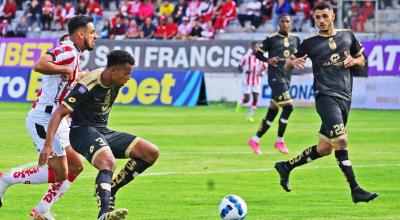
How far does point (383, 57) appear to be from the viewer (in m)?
35.0

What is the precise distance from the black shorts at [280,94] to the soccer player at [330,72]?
7.23m

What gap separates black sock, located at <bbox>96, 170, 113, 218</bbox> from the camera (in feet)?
34.2

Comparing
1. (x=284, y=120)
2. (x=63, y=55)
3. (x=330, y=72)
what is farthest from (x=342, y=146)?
(x=284, y=120)

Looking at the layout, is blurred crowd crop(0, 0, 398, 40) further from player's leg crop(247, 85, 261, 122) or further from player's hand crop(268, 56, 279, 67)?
player's hand crop(268, 56, 279, 67)

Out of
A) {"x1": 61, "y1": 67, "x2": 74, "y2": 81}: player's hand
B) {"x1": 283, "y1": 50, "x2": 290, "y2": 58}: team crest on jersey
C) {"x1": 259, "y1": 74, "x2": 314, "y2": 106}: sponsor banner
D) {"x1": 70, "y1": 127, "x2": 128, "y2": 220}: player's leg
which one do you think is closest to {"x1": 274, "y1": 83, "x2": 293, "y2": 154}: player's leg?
{"x1": 283, "y1": 50, "x2": 290, "y2": 58}: team crest on jersey

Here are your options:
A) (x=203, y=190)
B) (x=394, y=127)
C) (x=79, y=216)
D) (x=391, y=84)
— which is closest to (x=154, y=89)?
(x=391, y=84)

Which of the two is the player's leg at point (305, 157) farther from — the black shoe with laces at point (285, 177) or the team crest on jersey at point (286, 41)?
the team crest on jersey at point (286, 41)

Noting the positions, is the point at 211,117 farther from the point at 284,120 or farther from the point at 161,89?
the point at 284,120

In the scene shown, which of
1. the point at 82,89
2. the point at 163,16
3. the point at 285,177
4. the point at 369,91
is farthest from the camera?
the point at 163,16

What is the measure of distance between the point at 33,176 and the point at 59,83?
104 cm

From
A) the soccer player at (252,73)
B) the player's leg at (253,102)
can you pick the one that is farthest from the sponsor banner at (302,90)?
the player's leg at (253,102)

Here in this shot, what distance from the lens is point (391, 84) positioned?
33.9 meters

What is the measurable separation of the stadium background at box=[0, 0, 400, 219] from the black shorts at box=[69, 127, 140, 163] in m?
1.01

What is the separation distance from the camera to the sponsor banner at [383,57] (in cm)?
3462
